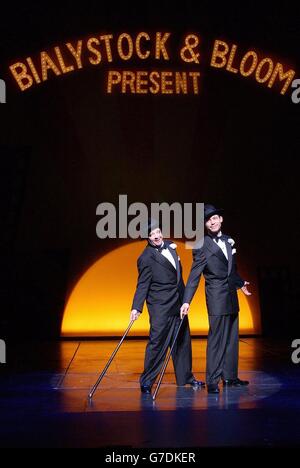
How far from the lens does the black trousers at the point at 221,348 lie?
6418 mm

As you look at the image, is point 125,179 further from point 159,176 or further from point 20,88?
point 20,88

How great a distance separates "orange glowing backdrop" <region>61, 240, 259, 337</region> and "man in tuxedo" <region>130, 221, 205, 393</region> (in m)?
5.14

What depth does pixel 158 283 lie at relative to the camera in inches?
261

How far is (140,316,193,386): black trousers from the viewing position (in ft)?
21.3

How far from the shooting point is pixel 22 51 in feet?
38.1

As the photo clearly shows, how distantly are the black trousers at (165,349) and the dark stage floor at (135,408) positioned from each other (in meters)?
0.18
